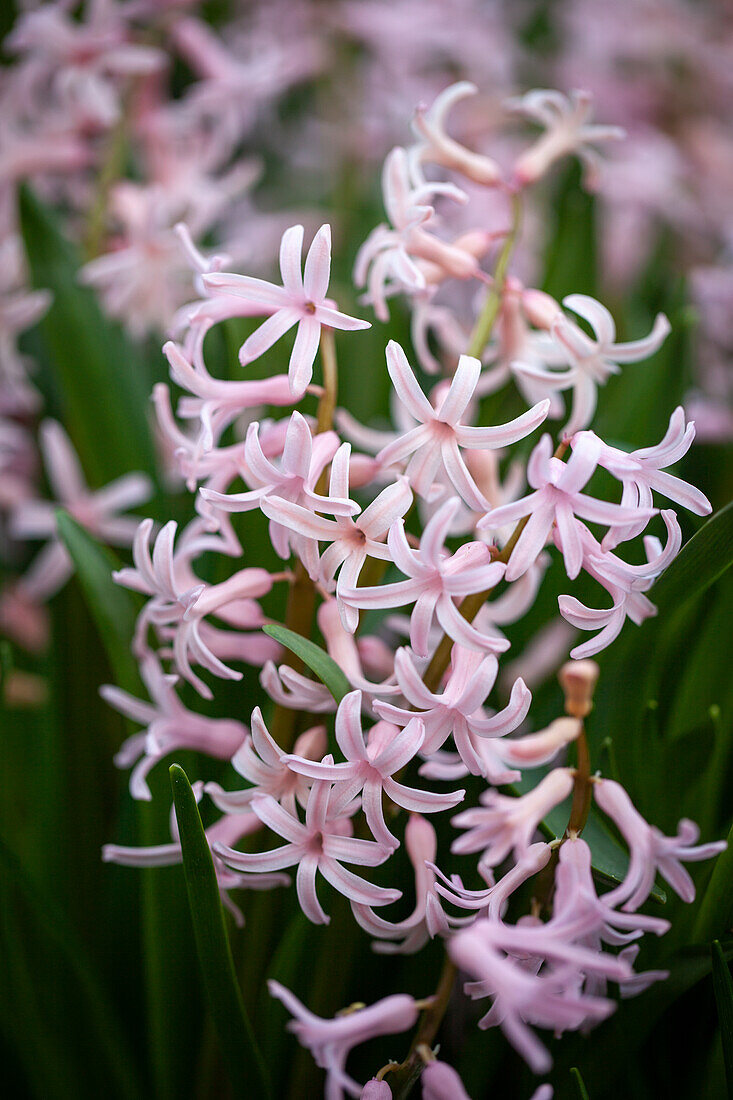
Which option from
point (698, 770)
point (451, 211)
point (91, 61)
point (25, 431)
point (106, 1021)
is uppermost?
point (91, 61)

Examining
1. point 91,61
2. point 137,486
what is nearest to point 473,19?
point 91,61

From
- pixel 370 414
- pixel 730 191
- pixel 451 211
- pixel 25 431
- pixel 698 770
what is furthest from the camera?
pixel 730 191

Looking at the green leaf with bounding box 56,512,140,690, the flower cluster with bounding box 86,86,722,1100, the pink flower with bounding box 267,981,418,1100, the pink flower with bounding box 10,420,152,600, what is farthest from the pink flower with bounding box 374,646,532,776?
the pink flower with bounding box 10,420,152,600

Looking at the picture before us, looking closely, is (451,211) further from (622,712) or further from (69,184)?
(622,712)

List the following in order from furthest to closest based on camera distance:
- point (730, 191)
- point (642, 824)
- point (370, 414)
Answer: point (730, 191) → point (370, 414) → point (642, 824)

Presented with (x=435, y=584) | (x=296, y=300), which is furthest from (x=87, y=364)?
(x=435, y=584)

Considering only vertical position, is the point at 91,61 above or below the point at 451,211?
above

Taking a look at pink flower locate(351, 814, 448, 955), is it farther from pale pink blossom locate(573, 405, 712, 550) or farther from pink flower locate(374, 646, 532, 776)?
pale pink blossom locate(573, 405, 712, 550)
